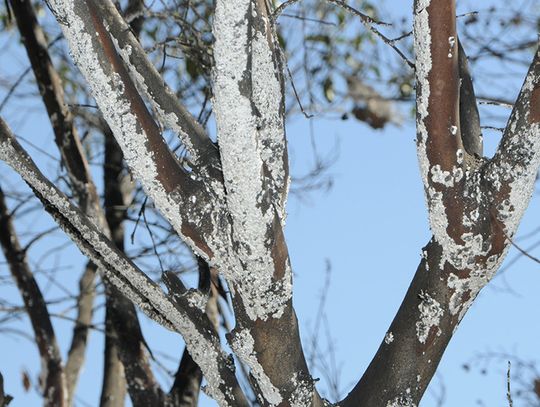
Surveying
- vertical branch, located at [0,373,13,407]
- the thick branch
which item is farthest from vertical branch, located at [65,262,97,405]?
the thick branch

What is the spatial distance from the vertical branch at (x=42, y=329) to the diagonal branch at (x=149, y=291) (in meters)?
2.20

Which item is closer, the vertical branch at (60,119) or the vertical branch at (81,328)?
the vertical branch at (60,119)

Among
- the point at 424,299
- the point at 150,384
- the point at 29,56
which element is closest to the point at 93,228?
the point at 424,299

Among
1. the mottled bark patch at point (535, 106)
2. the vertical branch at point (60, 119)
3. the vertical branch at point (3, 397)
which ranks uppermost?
the vertical branch at point (60, 119)

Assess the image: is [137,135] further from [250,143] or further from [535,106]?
[535,106]

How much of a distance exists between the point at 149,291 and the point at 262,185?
527 mm

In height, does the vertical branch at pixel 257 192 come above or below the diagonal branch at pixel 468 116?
below

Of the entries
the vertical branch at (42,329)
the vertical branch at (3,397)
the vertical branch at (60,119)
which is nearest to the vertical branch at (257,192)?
the vertical branch at (3,397)

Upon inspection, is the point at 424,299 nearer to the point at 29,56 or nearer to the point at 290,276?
the point at 290,276

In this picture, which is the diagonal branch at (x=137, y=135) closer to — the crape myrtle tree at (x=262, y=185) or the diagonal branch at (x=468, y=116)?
the crape myrtle tree at (x=262, y=185)

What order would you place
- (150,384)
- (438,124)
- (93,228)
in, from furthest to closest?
(150,384) < (93,228) < (438,124)

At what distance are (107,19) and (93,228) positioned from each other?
0.57 meters

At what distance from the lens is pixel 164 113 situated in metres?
2.21

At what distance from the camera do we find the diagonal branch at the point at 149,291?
2320 millimetres
